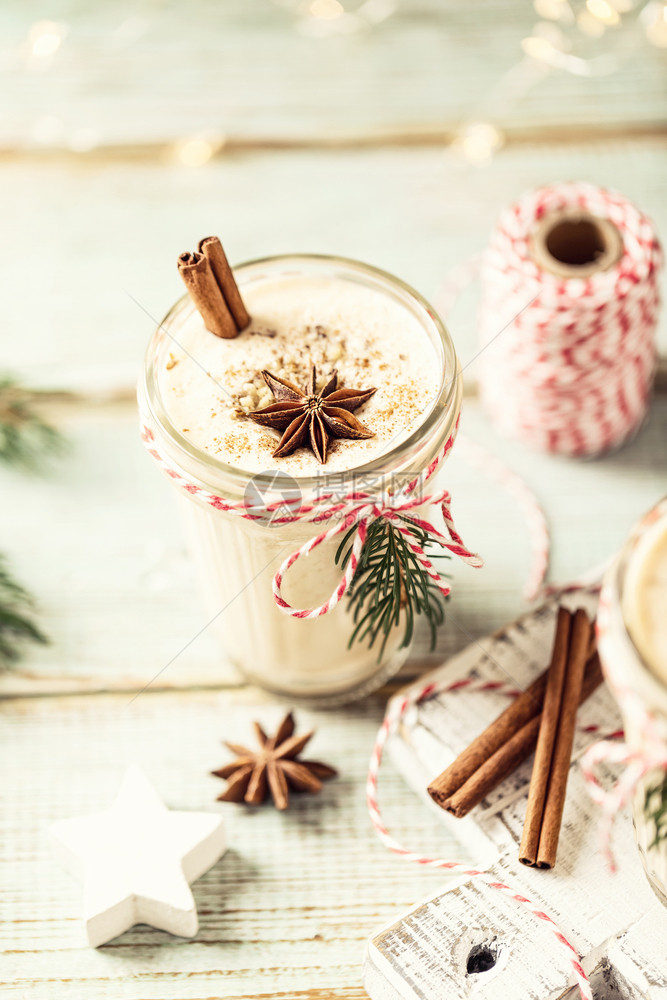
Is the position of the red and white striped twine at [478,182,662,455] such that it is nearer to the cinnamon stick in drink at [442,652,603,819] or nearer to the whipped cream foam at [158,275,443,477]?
the whipped cream foam at [158,275,443,477]

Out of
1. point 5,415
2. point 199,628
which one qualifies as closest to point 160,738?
point 199,628

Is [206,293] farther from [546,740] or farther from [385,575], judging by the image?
[546,740]

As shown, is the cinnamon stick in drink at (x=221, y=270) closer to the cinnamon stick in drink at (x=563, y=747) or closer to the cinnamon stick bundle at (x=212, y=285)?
the cinnamon stick bundle at (x=212, y=285)

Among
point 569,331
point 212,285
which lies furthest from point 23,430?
point 569,331

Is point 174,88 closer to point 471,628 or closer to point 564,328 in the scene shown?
point 564,328

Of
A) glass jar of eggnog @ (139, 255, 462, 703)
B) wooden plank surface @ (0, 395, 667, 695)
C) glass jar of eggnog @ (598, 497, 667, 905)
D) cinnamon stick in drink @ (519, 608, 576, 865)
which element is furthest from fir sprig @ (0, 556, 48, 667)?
glass jar of eggnog @ (598, 497, 667, 905)
